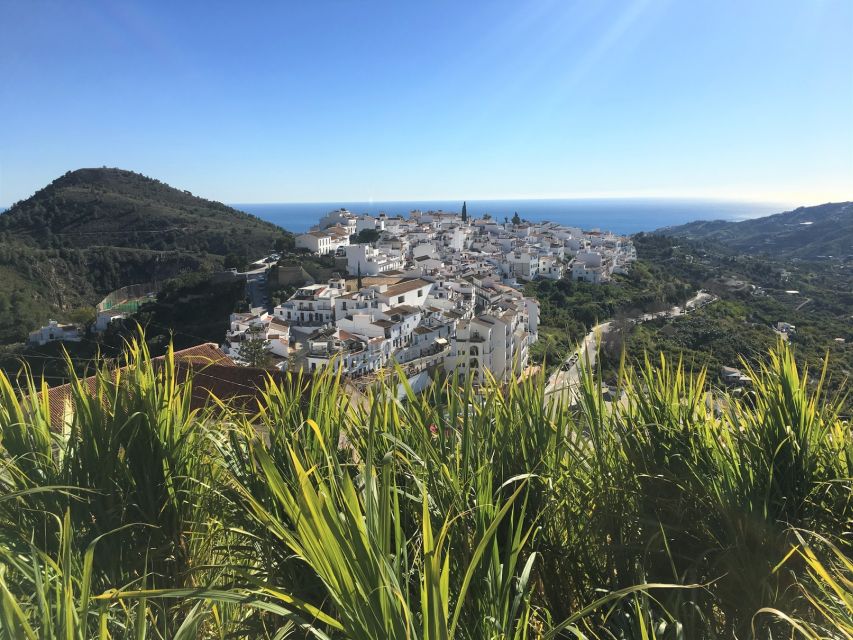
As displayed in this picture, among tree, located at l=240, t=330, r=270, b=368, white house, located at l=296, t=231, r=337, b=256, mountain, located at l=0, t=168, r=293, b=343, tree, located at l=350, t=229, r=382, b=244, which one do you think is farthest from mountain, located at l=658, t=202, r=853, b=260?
tree, located at l=240, t=330, r=270, b=368

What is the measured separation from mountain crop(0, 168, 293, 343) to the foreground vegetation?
42.2m

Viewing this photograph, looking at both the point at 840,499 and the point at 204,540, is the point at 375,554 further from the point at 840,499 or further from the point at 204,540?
the point at 840,499

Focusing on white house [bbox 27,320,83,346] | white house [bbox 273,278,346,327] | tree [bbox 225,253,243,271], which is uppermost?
tree [bbox 225,253,243,271]

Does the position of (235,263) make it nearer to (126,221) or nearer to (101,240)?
(101,240)

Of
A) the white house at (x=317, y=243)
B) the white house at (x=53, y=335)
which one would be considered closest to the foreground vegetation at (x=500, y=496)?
the white house at (x=53, y=335)

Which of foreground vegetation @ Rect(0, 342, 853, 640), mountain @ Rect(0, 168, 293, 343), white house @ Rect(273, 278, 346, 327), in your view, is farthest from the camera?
mountain @ Rect(0, 168, 293, 343)

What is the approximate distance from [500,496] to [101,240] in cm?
7694

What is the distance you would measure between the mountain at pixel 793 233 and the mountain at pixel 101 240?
80687 millimetres

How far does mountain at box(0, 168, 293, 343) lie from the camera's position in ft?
157

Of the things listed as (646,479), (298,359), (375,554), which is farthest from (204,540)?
(298,359)

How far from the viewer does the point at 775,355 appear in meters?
2.34

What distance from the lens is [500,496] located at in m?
1.80

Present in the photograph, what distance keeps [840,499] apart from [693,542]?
567 millimetres

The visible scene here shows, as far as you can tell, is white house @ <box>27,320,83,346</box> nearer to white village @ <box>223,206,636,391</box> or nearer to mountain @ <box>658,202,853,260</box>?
white village @ <box>223,206,636,391</box>
